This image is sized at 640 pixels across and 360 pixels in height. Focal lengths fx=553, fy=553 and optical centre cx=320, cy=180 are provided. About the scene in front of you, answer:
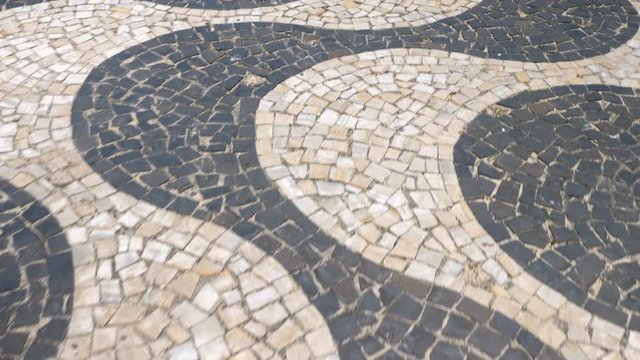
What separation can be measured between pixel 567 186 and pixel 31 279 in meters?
5.58

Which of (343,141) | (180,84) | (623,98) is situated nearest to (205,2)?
(180,84)

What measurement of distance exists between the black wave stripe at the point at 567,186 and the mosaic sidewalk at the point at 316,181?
25 mm

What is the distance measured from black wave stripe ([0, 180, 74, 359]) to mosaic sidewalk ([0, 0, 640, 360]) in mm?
17

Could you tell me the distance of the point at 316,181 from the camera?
6145 millimetres

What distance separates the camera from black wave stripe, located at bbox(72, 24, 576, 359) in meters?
4.85

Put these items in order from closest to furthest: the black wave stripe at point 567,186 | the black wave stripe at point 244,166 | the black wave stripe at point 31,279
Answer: the black wave stripe at point 31,279, the black wave stripe at point 244,166, the black wave stripe at point 567,186

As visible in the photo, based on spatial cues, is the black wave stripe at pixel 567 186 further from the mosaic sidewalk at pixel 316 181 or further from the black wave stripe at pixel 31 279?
the black wave stripe at pixel 31 279

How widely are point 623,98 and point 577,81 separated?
0.63m

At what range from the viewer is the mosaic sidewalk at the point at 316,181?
4.86 m

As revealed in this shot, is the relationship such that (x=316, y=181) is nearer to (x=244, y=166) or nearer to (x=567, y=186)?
(x=244, y=166)

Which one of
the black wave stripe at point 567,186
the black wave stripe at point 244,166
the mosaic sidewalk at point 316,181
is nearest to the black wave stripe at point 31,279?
the mosaic sidewalk at point 316,181

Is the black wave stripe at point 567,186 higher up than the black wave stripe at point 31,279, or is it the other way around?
the black wave stripe at point 31,279

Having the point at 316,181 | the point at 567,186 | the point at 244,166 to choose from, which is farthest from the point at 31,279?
the point at 567,186

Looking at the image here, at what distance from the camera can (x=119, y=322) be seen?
15.7 ft
